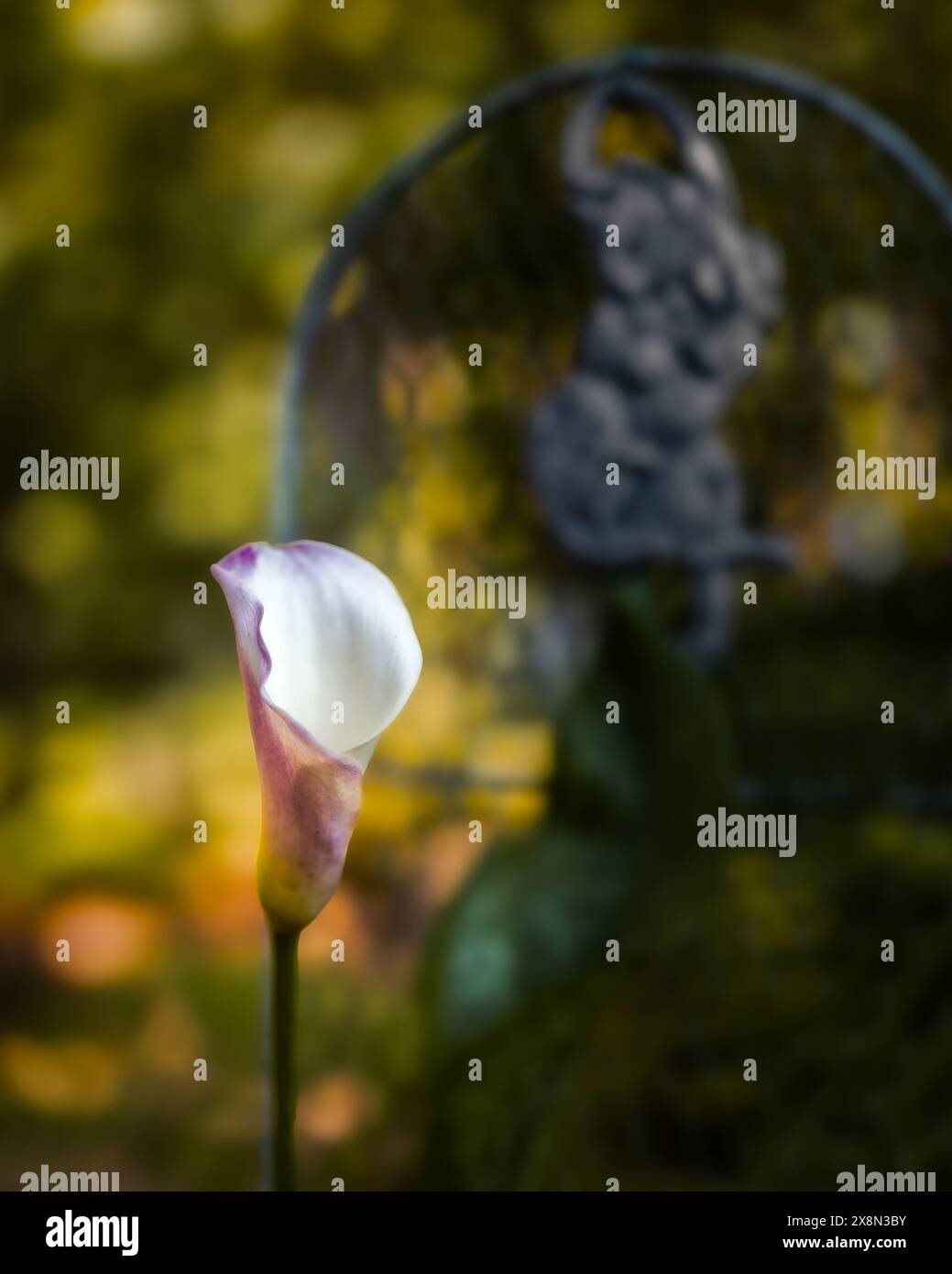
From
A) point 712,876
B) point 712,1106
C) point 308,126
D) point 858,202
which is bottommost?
point 712,1106

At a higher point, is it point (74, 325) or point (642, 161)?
point (74, 325)

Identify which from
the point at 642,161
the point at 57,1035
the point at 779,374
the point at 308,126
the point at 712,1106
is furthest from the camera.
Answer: the point at 308,126

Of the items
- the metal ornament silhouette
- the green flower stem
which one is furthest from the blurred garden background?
the green flower stem

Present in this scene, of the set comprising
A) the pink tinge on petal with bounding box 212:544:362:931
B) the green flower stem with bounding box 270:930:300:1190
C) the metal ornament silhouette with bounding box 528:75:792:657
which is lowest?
the green flower stem with bounding box 270:930:300:1190

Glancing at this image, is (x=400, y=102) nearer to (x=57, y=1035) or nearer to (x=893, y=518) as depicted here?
(x=893, y=518)

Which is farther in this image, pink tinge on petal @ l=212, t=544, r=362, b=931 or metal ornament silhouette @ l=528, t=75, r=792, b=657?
metal ornament silhouette @ l=528, t=75, r=792, b=657

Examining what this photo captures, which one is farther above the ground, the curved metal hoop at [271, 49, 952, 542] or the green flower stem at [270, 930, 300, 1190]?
the curved metal hoop at [271, 49, 952, 542]

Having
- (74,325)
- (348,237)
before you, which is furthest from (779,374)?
(74,325)

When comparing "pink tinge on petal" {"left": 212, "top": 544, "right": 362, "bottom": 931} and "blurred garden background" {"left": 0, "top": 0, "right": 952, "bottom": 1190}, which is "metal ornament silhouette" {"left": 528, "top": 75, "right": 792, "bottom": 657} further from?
"pink tinge on petal" {"left": 212, "top": 544, "right": 362, "bottom": 931}
